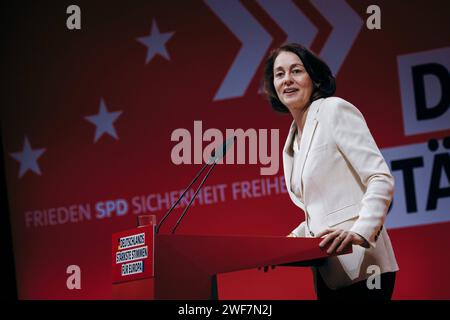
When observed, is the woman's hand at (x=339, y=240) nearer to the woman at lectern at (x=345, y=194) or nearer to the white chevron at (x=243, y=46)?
the woman at lectern at (x=345, y=194)

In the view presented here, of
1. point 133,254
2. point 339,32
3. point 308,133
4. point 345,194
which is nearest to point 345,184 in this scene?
point 345,194

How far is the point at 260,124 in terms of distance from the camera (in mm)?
A: 4016

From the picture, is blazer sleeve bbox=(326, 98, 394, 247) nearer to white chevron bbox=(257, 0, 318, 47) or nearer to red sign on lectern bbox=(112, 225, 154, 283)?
red sign on lectern bbox=(112, 225, 154, 283)

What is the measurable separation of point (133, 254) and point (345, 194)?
2.26 ft

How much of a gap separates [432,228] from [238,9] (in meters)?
1.78

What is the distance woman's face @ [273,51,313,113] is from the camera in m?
2.25

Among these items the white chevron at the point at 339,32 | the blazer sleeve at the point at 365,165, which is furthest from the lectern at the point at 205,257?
the white chevron at the point at 339,32

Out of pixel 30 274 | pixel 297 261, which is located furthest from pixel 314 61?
pixel 30 274

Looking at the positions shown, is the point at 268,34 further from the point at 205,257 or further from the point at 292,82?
the point at 205,257

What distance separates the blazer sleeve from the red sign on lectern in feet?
1.91

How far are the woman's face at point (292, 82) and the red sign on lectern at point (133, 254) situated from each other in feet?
2.60

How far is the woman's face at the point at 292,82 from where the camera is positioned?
225 cm

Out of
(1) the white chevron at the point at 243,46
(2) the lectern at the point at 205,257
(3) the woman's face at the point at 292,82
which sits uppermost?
(1) the white chevron at the point at 243,46

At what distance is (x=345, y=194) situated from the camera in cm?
201
